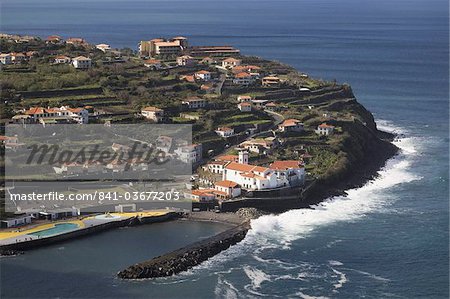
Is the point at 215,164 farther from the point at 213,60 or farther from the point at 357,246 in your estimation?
the point at 213,60

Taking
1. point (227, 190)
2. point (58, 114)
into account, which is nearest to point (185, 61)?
point (58, 114)

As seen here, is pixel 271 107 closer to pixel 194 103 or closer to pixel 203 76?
pixel 194 103

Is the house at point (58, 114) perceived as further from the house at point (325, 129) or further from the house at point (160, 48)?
the house at point (160, 48)

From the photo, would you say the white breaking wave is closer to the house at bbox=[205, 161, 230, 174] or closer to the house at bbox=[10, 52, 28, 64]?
the house at bbox=[205, 161, 230, 174]

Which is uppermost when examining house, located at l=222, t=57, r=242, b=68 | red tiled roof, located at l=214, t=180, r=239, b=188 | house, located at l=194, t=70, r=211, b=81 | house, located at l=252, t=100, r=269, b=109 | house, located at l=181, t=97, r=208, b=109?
house, located at l=222, t=57, r=242, b=68

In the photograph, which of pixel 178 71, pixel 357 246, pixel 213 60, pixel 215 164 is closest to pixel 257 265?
pixel 357 246

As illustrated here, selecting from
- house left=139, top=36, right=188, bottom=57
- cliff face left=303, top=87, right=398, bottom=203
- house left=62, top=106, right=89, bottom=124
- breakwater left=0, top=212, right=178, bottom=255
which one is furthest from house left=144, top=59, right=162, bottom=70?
breakwater left=0, top=212, right=178, bottom=255
